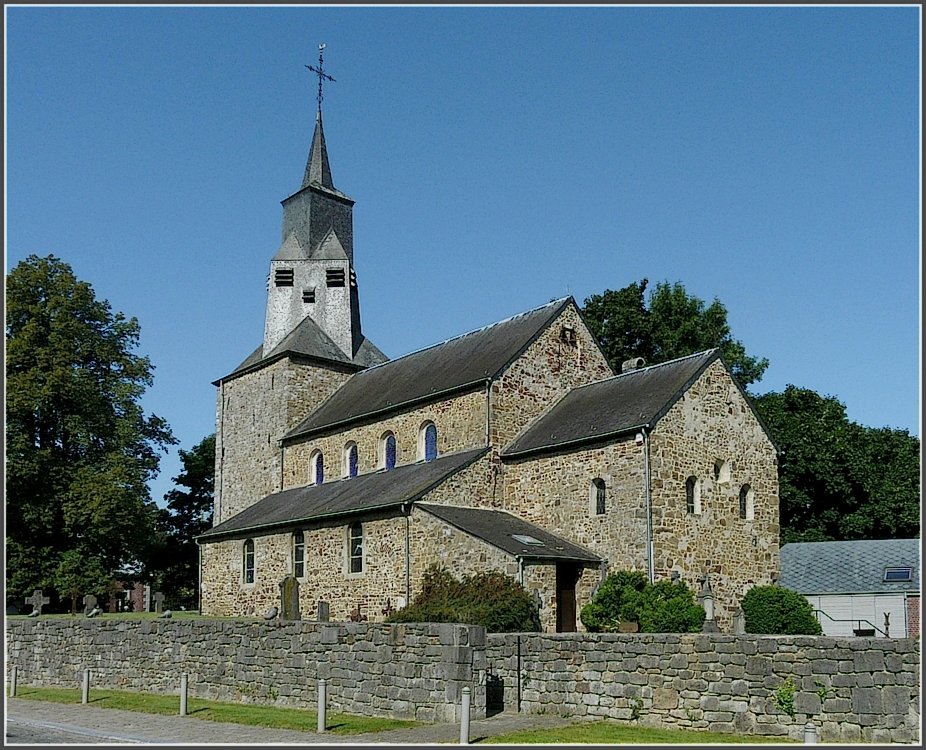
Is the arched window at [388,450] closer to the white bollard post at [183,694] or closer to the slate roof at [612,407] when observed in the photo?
the slate roof at [612,407]

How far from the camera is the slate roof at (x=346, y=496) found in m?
30.5

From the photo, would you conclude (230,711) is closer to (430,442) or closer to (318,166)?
(430,442)

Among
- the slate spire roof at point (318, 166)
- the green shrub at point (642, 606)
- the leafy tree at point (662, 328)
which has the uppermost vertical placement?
the slate spire roof at point (318, 166)

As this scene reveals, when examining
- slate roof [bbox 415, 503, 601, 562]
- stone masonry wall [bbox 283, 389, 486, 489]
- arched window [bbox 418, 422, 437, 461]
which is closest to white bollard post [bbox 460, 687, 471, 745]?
slate roof [bbox 415, 503, 601, 562]

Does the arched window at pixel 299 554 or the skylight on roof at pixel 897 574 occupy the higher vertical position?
the arched window at pixel 299 554

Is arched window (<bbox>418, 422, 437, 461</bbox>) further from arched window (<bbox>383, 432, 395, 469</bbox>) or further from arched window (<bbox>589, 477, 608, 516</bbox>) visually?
arched window (<bbox>589, 477, 608, 516</bbox>)

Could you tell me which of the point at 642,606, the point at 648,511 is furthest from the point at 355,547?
the point at 642,606

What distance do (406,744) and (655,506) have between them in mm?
15045

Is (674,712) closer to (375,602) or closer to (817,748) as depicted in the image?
(817,748)

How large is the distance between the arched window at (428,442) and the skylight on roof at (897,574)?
650 inches

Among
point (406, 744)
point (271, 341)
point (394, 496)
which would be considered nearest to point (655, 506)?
point (394, 496)

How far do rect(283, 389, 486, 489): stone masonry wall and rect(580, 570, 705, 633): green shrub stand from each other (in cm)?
743

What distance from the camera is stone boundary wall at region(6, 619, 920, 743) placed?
1332 centimetres

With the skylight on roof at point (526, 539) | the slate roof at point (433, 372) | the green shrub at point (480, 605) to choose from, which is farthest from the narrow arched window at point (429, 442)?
the green shrub at point (480, 605)
